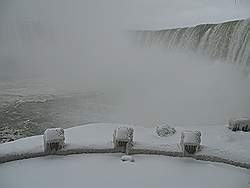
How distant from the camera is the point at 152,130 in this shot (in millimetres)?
9164

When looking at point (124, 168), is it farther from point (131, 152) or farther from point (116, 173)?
point (131, 152)

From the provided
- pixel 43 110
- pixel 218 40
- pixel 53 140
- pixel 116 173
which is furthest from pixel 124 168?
pixel 218 40

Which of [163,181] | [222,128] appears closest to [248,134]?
[222,128]

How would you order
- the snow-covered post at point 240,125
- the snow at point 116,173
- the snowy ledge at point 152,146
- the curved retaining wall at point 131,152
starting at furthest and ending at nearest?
1. the snow-covered post at point 240,125
2. the snowy ledge at point 152,146
3. the curved retaining wall at point 131,152
4. the snow at point 116,173

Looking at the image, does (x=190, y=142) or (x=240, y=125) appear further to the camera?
(x=240, y=125)

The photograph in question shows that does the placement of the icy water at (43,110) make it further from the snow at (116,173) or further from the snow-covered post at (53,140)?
the snow at (116,173)

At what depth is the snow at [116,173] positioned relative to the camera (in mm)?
5941

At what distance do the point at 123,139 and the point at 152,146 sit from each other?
27.2 inches

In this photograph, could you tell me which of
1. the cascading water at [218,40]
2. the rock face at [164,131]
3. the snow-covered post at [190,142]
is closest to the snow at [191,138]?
the snow-covered post at [190,142]

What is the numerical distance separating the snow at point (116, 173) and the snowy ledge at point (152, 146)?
0.16 m

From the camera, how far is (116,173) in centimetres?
634

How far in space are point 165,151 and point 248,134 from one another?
248 centimetres

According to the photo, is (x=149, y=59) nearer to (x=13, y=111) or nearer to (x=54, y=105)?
(x=54, y=105)

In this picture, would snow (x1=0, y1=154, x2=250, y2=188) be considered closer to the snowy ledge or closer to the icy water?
the snowy ledge
